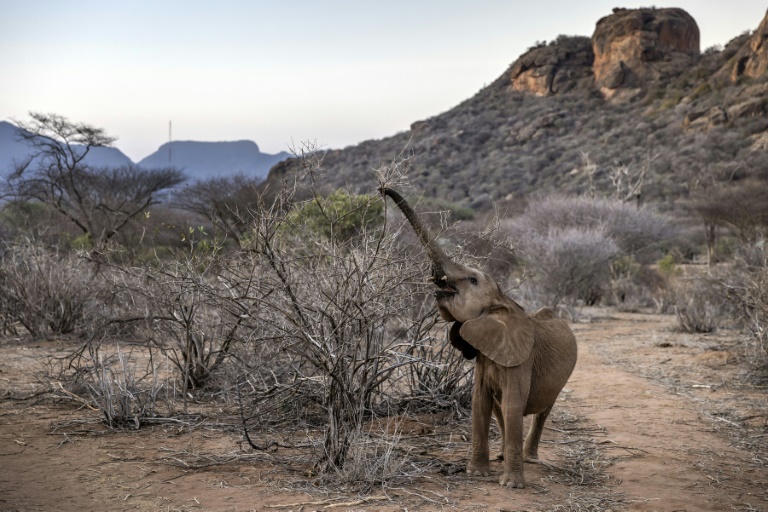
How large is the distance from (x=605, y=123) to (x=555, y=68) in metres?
12.3

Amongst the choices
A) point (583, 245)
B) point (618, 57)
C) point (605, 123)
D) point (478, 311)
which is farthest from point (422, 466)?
point (618, 57)

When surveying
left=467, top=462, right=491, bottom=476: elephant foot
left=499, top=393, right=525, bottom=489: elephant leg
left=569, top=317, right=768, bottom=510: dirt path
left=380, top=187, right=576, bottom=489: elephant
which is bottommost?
left=569, top=317, right=768, bottom=510: dirt path

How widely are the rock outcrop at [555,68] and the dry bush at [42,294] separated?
4961cm

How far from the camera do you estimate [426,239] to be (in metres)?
4.03

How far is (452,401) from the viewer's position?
19.8 feet

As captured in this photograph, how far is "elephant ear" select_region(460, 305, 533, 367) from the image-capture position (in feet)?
13.6

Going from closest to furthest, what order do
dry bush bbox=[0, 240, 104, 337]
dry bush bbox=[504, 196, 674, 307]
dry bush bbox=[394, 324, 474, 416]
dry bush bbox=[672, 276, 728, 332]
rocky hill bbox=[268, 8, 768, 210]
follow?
1. dry bush bbox=[394, 324, 474, 416]
2. dry bush bbox=[0, 240, 104, 337]
3. dry bush bbox=[672, 276, 728, 332]
4. dry bush bbox=[504, 196, 674, 307]
5. rocky hill bbox=[268, 8, 768, 210]

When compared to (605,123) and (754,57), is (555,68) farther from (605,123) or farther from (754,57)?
(754,57)

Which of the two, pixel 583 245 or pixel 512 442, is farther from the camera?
pixel 583 245

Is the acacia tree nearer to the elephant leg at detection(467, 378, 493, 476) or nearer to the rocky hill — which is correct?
the rocky hill

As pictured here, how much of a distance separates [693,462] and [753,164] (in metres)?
33.1

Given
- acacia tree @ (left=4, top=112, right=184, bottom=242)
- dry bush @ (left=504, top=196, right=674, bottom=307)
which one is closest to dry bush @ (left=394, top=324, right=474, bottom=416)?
dry bush @ (left=504, top=196, right=674, bottom=307)

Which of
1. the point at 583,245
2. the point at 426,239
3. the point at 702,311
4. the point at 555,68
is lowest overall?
the point at 702,311

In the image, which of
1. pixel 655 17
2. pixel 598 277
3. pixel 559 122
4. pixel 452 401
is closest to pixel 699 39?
pixel 655 17
